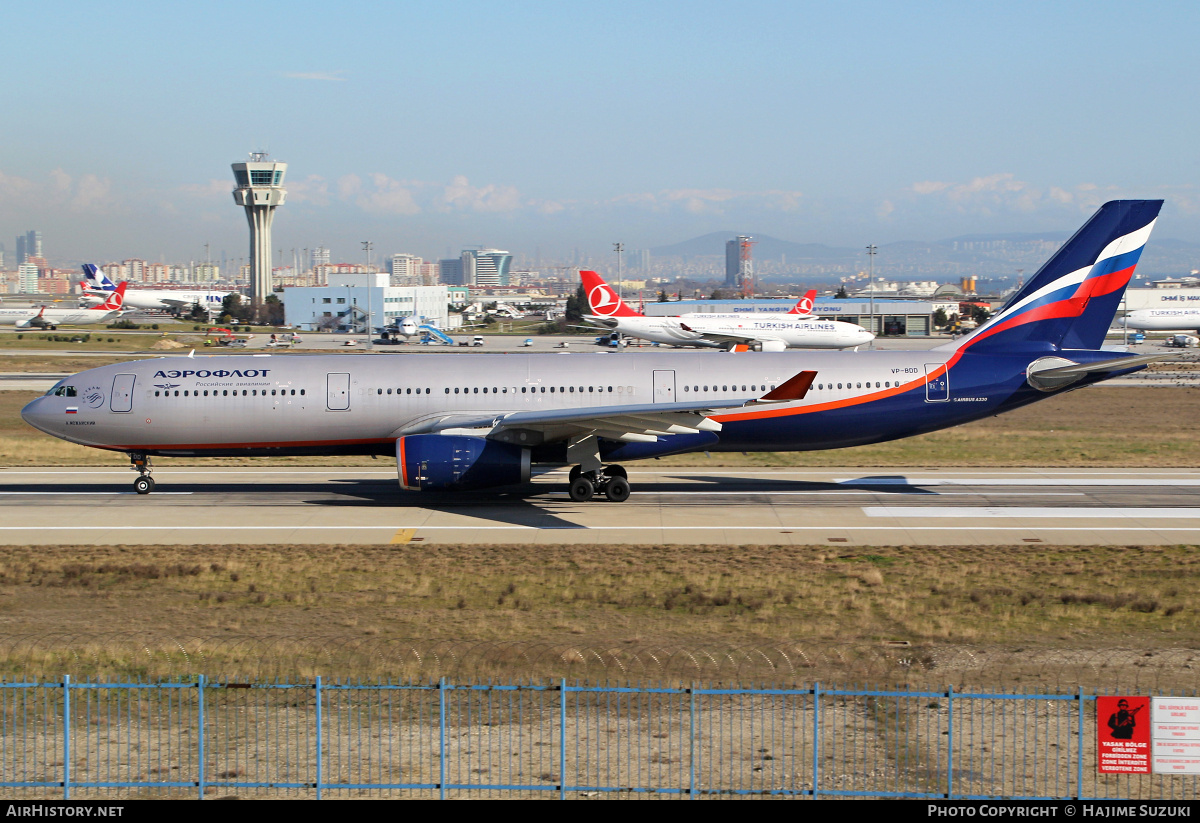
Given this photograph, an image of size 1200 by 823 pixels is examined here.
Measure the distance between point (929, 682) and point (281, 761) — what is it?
377 inches

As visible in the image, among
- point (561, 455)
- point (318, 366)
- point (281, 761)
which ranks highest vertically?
point (318, 366)

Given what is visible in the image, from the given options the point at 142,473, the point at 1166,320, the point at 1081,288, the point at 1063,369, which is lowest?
the point at 142,473

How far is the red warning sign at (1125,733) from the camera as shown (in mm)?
11031

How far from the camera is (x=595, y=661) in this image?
17328mm

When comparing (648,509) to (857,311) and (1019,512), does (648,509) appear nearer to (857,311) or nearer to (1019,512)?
(1019,512)

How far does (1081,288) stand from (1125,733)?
82.1ft

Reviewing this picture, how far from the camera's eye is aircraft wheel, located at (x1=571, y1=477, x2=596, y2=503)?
31.7 m

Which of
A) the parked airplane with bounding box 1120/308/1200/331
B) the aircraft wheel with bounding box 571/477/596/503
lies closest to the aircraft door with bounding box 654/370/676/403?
Result: the aircraft wheel with bounding box 571/477/596/503

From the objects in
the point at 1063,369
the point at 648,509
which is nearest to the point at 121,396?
the point at 648,509

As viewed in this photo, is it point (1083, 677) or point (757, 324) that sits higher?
point (757, 324)
